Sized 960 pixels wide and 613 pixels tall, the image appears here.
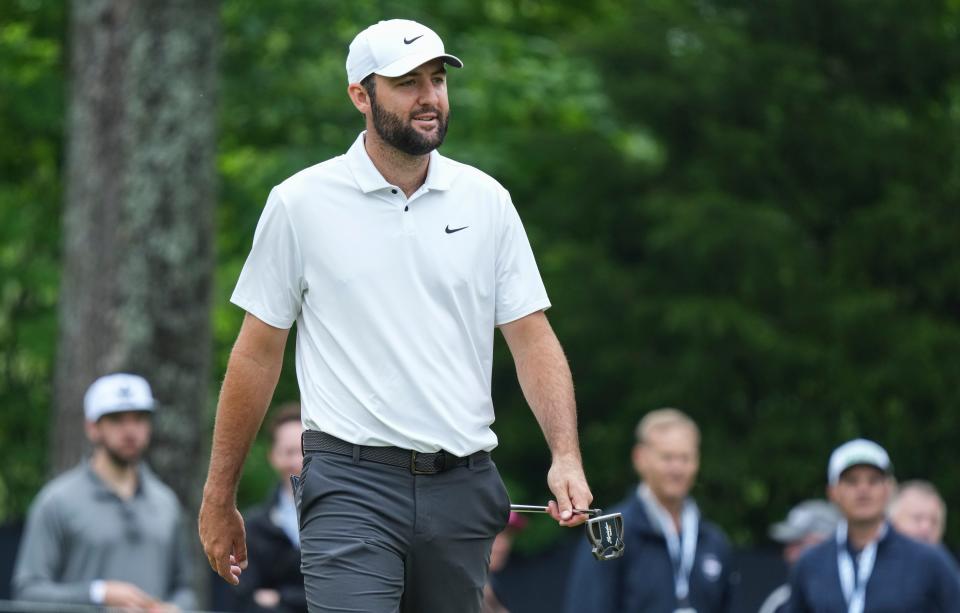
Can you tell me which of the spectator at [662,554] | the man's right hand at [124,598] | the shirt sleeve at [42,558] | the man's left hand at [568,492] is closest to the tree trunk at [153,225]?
the shirt sleeve at [42,558]

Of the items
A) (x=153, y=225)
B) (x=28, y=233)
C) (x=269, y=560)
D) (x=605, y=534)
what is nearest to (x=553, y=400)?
(x=605, y=534)

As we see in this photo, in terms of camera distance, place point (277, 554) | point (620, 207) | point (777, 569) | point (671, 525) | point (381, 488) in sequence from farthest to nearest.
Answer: point (620, 207), point (777, 569), point (671, 525), point (277, 554), point (381, 488)

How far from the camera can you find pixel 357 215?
16.9 feet

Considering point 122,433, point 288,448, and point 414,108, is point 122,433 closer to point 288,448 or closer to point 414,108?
point 288,448

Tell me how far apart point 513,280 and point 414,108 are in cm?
59

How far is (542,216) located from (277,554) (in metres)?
7.99

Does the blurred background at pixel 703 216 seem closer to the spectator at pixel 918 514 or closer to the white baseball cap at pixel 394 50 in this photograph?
the spectator at pixel 918 514

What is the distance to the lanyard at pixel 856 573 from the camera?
8.22 metres

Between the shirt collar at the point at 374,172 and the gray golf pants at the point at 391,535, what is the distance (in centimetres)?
76

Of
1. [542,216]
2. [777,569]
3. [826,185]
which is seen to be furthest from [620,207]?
[777,569]

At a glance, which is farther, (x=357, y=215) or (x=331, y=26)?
(x=331, y=26)

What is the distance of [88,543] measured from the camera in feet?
28.7

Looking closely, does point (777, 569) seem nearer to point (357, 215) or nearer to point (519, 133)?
point (519, 133)

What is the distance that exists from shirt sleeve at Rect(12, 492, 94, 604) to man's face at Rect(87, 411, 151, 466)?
385 millimetres
